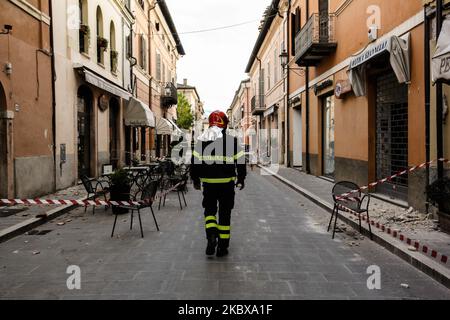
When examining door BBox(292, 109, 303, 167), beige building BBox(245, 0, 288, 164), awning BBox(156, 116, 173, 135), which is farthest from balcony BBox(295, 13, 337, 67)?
awning BBox(156, 116, 173, 135)

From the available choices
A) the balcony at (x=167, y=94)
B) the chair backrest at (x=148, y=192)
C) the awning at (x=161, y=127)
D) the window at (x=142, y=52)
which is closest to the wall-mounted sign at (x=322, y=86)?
the chair backrest at (x=148, y=192)

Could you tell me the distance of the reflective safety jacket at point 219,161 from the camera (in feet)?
18.6

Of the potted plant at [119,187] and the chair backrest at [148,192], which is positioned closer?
the chair backrest at [148,192]

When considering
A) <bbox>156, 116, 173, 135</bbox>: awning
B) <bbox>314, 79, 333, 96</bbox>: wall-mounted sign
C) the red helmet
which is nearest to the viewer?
the red helmet

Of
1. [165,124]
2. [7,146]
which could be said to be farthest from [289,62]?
[7,146]

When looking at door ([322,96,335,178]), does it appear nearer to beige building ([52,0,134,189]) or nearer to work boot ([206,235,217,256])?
beige building ([52,0,134,189])

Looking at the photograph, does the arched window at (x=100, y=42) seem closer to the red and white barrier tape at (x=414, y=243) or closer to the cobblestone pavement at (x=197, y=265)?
the cobblestone pavement at (x=197, y=265)

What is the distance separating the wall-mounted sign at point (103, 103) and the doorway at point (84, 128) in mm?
712

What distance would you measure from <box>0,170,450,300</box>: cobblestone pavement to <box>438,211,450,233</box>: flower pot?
4.20 ft

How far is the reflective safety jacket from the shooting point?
18.6 feet

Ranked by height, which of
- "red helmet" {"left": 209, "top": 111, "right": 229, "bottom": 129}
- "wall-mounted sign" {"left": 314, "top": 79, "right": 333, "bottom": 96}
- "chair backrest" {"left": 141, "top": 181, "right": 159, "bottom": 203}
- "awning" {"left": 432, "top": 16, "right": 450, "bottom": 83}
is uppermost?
"wall-mounted sign" {"left": 314, "top": 79, "right": 333, "bottom": 96}

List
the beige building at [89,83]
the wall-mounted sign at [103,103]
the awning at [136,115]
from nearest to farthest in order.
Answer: the beige building at [89,83]
the wall-mounted sign at [103,103]
the awning at [136,115]

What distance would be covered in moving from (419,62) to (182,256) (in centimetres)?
616

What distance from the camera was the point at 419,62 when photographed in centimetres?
848
